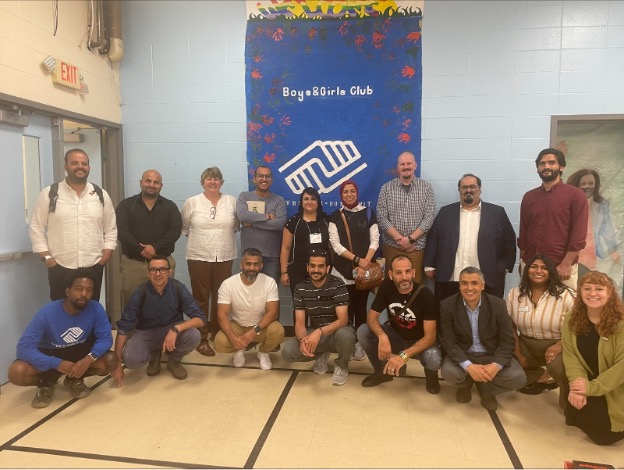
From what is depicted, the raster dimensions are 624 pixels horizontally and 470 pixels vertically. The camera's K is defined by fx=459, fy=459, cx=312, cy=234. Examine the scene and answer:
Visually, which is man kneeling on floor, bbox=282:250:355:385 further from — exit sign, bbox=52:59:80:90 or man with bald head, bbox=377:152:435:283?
exit sign, bbox=52:59:80:90

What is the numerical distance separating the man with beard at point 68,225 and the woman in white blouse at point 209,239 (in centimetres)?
77

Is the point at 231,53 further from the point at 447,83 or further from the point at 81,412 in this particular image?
the point at 81,412

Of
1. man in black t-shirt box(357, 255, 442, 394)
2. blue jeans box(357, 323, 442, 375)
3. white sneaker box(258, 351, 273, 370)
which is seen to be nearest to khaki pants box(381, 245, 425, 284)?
man in black t-shirt box(357, 255, 442, 394)

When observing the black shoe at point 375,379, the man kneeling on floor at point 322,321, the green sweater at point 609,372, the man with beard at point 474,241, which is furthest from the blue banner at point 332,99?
the green sweater at point 609,372

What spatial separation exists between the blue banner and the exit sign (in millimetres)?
1481

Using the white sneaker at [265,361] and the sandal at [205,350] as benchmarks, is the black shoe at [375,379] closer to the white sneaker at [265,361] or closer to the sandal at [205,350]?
the white sneaker at [265,361]

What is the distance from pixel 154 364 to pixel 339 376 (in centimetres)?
140

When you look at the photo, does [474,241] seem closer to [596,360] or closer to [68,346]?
[596,360]

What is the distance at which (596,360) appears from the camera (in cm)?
254

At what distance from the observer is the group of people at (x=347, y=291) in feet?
9.50

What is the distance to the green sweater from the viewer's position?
245 cm

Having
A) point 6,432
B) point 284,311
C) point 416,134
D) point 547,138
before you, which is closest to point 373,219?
point 416,134

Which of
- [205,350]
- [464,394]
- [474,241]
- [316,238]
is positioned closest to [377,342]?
[464,394]

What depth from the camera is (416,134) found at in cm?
423
